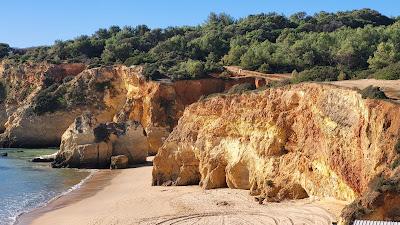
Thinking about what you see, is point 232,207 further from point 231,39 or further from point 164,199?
point 231,39

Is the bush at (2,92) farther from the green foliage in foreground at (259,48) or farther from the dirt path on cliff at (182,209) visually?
the dirt path on cliff at (182,209)

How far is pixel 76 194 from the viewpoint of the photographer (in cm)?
3169

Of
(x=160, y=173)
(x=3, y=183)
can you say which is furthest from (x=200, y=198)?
(x=3, y=183)

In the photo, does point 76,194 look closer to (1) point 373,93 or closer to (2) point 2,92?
(1) point 373,93

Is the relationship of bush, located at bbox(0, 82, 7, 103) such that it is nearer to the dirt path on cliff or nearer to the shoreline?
the shoreline

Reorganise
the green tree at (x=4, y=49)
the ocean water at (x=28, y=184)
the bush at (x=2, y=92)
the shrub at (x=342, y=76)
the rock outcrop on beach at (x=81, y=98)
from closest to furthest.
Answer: the ocean water at (x=28, y=184), the shrub at (x=342, y=76), the rock outcrop on beach at (x=81, y=98), the bush at (x=2, y=92), the green tree at (x=4, y=49)

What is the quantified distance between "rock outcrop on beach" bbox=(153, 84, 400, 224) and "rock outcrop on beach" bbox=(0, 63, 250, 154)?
793 inches

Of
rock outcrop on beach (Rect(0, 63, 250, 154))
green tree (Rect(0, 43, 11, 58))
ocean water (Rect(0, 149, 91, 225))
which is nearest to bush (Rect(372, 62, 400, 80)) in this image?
ocean water (Rect(0, 149, 91, 225))

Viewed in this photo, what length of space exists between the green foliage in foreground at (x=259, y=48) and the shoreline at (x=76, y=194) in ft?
45.5

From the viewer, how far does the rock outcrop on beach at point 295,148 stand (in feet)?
56.9

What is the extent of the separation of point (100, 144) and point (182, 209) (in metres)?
21.2

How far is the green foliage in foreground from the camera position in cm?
5081

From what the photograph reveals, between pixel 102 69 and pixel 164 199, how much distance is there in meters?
40.2

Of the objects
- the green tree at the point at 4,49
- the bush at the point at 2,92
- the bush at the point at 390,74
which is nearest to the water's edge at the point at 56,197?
the bush at the point at 390,74
